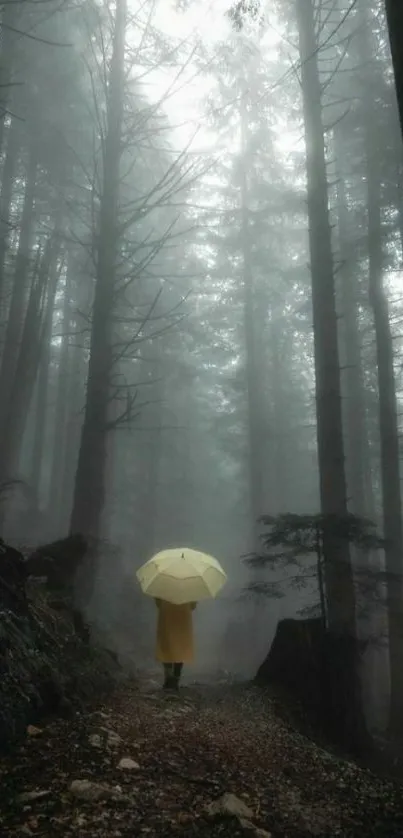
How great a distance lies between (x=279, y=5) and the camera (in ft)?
44.7

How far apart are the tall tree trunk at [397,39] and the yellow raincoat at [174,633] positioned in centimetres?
539

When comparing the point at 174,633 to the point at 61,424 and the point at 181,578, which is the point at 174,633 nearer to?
the point at 181,578

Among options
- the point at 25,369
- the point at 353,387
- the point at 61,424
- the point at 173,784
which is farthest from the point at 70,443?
the point at 173,784

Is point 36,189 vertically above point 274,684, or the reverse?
point 36,189

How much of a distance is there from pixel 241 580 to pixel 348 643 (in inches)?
1201

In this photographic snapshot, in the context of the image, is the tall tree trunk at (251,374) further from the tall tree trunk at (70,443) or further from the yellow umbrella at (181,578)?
the yellow umbrella at (181,578)

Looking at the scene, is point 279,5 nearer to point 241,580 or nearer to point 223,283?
point 223,283

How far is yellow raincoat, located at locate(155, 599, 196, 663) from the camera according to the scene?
6727mm

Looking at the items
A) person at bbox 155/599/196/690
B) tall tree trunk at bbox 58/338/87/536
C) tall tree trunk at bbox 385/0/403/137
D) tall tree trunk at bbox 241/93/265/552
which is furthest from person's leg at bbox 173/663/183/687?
tall tree trunk at bbox 241/93/265/552

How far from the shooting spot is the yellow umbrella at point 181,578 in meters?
6.17

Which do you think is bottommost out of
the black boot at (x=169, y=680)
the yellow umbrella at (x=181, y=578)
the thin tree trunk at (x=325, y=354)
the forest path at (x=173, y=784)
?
the black boot at (x=169, y=680)

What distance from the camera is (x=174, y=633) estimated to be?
266 inches

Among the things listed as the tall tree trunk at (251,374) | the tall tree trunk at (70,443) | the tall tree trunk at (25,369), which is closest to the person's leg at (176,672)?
the tall tree trunk at (25,369)

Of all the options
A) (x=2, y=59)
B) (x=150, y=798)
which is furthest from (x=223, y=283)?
(x=150, y=798)
